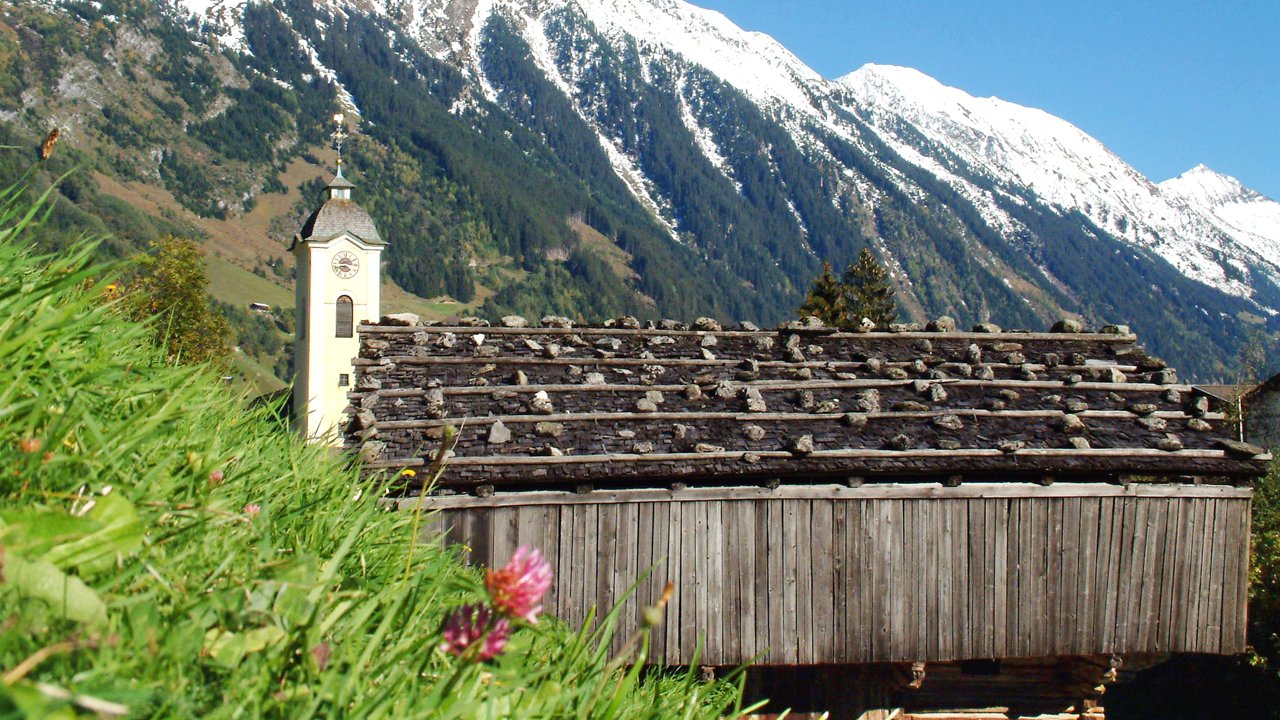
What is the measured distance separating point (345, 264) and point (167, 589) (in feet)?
155

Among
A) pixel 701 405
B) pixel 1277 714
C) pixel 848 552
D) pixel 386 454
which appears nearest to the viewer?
pixel 386 454

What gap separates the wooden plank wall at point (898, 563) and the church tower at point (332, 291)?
35.6 m

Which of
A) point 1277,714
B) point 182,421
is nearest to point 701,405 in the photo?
point 182,421

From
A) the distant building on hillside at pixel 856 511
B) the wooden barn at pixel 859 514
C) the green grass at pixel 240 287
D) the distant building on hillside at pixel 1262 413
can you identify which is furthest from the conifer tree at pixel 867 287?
the green grass at pixel 240 287

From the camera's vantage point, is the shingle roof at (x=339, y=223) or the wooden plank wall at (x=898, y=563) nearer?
the wooden plank wall at (x=898, y=563)

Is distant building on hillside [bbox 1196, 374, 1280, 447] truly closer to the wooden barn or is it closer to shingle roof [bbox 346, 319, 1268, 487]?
shingle roof [bbox 346, 319, 1268, 487]

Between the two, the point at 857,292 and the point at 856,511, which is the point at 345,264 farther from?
the point at 856,511

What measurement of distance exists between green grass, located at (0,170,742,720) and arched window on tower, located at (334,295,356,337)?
44.4 m

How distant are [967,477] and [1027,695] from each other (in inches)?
114

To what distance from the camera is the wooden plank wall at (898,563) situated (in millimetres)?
10344

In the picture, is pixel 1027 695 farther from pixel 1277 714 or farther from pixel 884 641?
pixel 1277 714

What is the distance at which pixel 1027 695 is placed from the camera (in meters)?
11.9

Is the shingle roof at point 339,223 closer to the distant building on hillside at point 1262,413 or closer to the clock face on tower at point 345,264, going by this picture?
the clock face on tower at point 345,264

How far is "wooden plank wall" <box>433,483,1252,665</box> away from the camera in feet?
33.9
